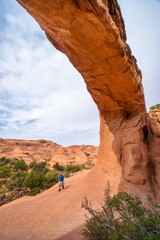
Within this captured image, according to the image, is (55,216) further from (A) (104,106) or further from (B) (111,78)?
(B) (111,78)

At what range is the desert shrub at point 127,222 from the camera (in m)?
3.65

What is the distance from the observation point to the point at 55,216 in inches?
343

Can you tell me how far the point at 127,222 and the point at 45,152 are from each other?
4574 cm

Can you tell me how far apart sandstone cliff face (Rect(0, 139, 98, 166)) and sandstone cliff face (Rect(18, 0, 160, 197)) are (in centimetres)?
3008

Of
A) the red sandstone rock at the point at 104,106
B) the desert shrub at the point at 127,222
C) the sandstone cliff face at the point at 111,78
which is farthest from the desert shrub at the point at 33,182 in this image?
the desert shrub at the point at 127,222

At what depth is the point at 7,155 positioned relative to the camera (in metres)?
43.1

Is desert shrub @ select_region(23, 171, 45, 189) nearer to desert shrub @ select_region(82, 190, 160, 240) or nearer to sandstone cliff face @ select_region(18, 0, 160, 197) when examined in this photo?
sandstone cliff face @ select_region(18, 0, 160, 197)

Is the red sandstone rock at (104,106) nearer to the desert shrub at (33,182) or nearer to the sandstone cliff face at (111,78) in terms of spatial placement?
the sandstone cliff face at (111,78)

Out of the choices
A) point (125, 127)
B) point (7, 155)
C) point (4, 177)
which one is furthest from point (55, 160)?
point (125, 127)

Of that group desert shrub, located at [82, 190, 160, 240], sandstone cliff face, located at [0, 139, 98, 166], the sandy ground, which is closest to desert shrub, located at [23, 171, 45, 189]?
the sandy ground

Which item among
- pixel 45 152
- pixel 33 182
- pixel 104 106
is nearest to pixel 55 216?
pixel 104 106

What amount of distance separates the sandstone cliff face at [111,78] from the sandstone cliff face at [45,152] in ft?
98.7

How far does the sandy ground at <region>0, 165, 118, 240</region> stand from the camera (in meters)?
7.20

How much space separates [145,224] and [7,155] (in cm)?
4266
